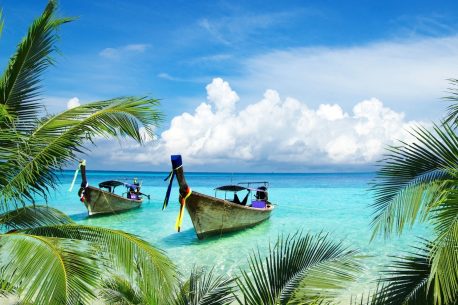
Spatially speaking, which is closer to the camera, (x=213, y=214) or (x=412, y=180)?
(x=412, y=180)

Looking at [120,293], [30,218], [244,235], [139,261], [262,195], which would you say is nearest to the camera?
[139,261]

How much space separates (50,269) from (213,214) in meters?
14.2

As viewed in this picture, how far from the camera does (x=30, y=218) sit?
5973mm

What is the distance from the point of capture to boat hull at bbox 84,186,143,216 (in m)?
25.3

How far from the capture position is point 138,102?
17.8ft

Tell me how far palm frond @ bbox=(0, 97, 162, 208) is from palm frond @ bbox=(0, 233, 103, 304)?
3.24 ft

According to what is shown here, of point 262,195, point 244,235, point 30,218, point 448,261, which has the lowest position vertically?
point 244,235

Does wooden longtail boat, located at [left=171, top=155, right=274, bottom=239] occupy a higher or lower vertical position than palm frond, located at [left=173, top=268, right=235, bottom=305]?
lower

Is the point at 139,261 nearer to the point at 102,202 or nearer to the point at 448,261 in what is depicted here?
the point at 448,261

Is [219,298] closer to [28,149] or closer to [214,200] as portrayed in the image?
[28,149]

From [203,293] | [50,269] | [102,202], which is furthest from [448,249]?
[102,202]

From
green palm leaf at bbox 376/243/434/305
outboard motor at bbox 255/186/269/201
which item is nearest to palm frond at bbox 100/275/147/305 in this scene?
green palm leaf at bbox 376/243/434/305

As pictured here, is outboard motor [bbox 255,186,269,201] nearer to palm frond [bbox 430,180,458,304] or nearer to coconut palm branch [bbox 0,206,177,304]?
coconut palm branch [bbox 0,206,177,304]

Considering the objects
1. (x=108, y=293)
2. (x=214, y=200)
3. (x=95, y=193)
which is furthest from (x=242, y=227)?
(x=108, y=293)
